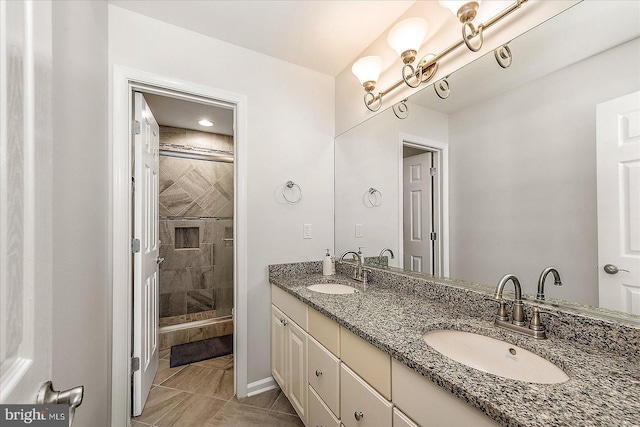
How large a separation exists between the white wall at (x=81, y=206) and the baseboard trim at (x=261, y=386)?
0.81 metres

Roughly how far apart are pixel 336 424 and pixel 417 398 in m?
0.57

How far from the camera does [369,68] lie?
1752 millimetres

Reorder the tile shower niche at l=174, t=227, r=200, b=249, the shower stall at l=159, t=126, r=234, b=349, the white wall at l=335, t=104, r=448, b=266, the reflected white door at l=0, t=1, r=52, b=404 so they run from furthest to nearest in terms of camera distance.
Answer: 1. the tile shower niche at l=174, t=227, r=200, b=249
2. the shower stall at l=159, t=126, r=234, b=349
3. the white wall at l=335, t=104, r=448, b=266
4. the reflected white door at l=0, t=1, r=52, b=404

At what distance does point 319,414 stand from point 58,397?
3.79 feet

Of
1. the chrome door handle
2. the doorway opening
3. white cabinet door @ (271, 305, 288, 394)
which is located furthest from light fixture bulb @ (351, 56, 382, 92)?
the chrome door handle

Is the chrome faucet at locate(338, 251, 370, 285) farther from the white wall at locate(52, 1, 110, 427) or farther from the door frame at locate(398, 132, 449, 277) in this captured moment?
the white wall at locate(52, 1, 110, 427)

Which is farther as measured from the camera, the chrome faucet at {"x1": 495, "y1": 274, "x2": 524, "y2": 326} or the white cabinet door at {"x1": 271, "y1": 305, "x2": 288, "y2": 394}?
the white cabinet door at {"x1": 271, "y1": 305, "x2": 288, "y2": 394}

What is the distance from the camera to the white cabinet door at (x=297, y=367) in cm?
151

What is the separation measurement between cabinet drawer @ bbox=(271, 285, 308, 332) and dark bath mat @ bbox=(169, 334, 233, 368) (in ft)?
3.53

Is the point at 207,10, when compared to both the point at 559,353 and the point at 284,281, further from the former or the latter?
the point at 559,353

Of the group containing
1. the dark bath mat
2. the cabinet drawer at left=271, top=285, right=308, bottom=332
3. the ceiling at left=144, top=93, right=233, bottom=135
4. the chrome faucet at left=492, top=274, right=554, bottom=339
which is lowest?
the dark bath mat

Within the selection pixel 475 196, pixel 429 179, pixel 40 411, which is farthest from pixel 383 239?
pixel 40 411

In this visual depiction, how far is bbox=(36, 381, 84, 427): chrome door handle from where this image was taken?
18.7 inches

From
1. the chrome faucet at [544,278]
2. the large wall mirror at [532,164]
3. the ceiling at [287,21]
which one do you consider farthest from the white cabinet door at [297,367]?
the ceiling at [287,21]
